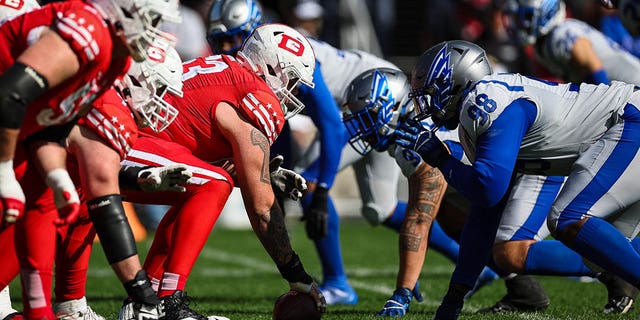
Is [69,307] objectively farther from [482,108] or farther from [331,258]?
[331,258]

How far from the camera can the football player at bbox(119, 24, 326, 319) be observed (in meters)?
4.55

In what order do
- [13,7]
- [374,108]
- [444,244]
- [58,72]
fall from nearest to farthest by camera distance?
[58,72], [13,7], [374,108], [444,244]

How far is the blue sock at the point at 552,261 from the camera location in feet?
16.5

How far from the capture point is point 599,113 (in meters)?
4.74

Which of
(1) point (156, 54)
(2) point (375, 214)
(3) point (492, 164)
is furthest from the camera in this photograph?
(2) point (375, 214)

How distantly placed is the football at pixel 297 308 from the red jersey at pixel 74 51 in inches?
53.2

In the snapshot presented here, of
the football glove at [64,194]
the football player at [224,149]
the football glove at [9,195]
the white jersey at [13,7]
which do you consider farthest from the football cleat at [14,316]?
the white jersey at [13,7]

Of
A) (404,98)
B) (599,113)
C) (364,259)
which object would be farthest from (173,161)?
(364,259)

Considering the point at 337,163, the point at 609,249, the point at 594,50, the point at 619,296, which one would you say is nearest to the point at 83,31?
the point at 609,249

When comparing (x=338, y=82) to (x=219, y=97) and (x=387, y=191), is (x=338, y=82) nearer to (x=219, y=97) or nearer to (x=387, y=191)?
(x=387, y=191)

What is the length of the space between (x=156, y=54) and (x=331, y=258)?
2734mm

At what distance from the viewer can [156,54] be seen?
4.54 metres

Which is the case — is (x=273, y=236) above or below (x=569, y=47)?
above

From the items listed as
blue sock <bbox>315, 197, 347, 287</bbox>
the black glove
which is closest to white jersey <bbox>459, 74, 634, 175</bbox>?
the black glove
